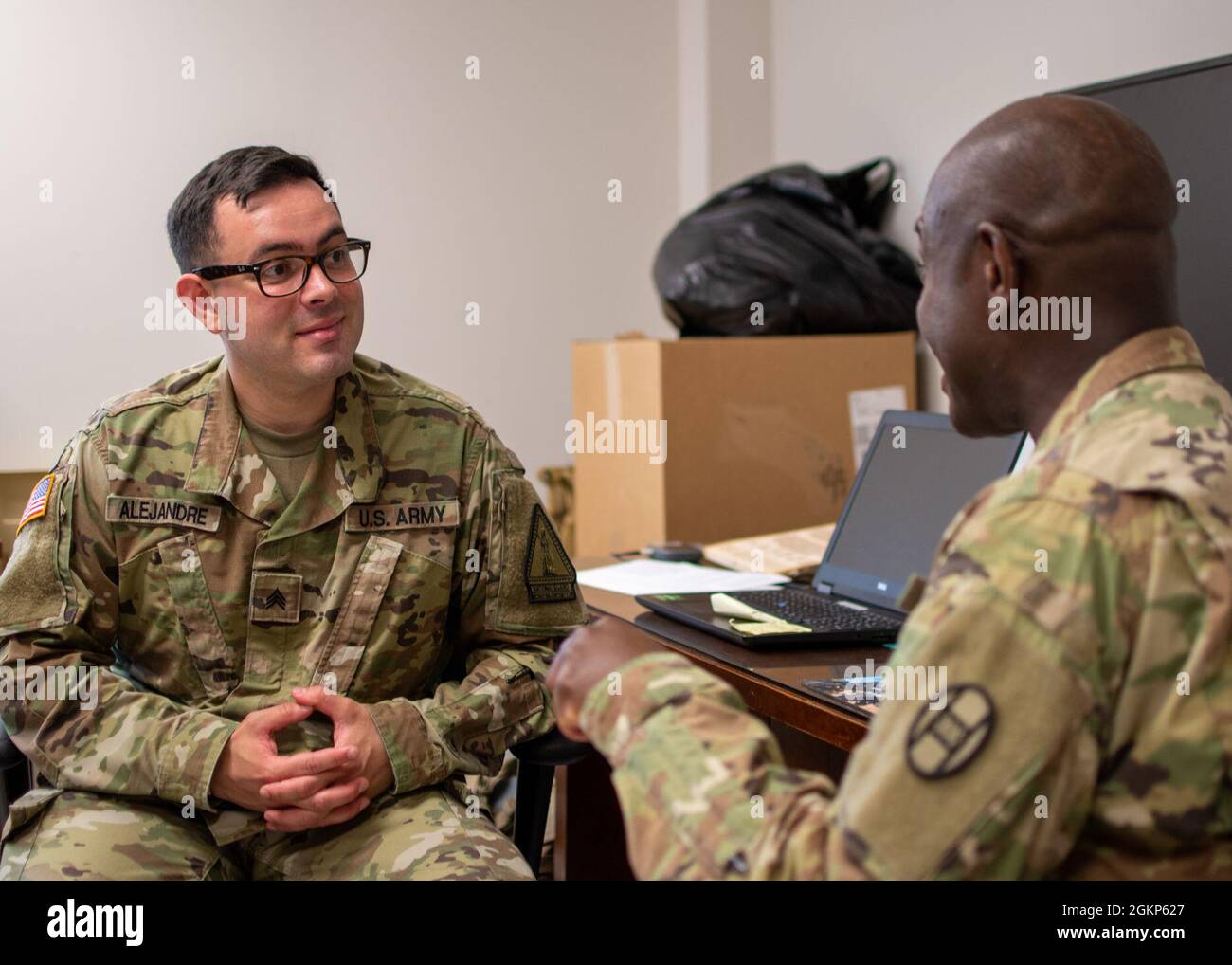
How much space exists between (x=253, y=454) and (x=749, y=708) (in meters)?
0.74

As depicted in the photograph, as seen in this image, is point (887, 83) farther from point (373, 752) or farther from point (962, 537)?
point (962, 537)

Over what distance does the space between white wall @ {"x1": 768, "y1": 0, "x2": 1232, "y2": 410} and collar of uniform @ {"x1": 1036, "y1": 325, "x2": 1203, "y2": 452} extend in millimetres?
1439

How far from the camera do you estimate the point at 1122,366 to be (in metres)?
0.96

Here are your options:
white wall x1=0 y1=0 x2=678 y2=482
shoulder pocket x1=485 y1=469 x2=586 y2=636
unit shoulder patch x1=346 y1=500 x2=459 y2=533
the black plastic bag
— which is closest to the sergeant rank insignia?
shoulder pocket x1=485 y1=469 x2=586 y2=636

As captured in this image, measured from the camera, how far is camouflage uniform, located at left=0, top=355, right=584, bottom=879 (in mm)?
1522

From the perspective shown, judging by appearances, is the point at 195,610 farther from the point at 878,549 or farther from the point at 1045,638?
the point at 1045,638

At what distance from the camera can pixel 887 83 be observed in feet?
10.2

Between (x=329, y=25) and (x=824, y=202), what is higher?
(x=329, y=25)

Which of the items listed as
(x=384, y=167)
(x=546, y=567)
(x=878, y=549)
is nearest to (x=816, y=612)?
(x=878, y=549)

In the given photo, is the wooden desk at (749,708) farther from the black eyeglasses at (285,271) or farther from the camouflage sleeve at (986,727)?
the black eyeglasses at (285,271)
